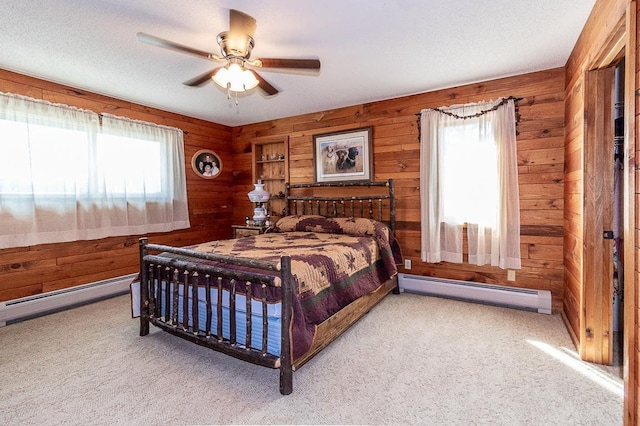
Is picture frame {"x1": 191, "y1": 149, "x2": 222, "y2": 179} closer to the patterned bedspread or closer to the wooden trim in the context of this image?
the patterned bedspread

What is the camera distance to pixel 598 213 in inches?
84.6

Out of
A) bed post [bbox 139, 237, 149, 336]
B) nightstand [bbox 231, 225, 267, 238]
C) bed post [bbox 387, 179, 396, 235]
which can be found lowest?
bed post [bbox 139, 237, 149, 336]

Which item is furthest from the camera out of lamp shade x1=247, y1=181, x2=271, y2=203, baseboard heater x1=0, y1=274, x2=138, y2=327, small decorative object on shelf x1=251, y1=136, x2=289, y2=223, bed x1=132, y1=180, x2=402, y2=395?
small decorative object on shelf x1=251, y1=136, x2=289, y2=223

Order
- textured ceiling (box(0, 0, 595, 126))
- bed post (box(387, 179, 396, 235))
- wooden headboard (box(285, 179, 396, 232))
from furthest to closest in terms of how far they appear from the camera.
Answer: wooden headboard (box(285, 179, 396, 232)) < bed post (box(387, 179, 396, 235)) < textured ceiling (box(0, 0, 595, 126))

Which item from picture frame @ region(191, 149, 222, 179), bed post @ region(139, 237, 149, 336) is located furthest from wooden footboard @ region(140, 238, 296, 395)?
picture frame @ region(191, 149, 222, 179)

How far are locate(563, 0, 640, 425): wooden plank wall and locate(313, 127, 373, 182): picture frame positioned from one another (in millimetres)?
2117

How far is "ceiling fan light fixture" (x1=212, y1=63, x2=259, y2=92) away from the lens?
7.64ft

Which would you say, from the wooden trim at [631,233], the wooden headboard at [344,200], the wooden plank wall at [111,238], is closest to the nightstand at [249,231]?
the wooden headboard at [344,200]

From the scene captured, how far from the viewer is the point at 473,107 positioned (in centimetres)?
343

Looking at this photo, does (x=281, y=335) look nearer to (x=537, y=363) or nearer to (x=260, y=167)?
(x=537, y=363)

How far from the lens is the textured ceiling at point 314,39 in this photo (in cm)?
209

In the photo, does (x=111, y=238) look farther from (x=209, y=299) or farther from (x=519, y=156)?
(x=519, y=156)

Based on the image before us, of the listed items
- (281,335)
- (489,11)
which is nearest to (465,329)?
(281,335)

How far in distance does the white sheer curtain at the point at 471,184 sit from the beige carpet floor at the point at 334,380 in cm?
86
